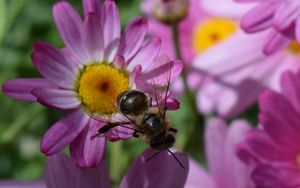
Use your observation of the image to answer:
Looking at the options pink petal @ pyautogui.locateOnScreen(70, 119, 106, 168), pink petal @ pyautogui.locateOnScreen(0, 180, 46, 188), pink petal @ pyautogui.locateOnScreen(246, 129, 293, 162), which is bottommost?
pink petal @ pyautogui.locateOnScreen(246, 129, 293, 162)

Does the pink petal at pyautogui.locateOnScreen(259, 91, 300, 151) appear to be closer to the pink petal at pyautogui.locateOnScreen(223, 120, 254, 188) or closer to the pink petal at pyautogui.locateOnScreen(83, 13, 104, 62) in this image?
the pink petal at pyautogui.locateOnScreen(223, 120, 254, 188)

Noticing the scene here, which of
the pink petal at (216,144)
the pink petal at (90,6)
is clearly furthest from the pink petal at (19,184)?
the pink petal at (216,144)

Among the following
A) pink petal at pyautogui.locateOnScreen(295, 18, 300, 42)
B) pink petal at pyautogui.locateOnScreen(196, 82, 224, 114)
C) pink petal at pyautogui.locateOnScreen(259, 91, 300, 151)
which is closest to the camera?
pink petal at pyautogui.locateOnScreen(295, 18, 300, 42)

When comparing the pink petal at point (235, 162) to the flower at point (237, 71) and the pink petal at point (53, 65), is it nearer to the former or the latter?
the flower at point (237, 71)

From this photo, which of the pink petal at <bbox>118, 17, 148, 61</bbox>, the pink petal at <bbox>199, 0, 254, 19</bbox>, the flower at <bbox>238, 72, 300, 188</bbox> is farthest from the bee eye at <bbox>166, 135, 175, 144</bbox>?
the pink petal at <bbox>199, 0, 254, 19</bbox>

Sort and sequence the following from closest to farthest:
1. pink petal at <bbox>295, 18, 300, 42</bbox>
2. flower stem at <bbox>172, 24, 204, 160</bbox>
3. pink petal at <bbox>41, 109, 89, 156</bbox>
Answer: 1. pink petal at <bbox>41, 109, 89, 156</bbox>
2. pink petal at <bbox>295, 18, 300, 42</bbox>
3. flower stem at <bbox>172, 24, 204, 160</bbox>

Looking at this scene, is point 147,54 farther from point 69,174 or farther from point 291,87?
point 291,87

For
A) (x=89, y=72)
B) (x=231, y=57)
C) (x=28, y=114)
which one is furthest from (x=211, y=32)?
(x=89, y=72)
